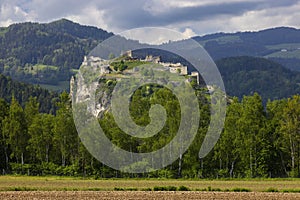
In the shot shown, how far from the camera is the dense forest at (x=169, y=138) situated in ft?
212

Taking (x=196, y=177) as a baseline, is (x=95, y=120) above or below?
above

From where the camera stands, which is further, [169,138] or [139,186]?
[169,138]

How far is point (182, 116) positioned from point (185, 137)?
273 centimetres

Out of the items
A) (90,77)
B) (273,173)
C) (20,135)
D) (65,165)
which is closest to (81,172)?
(65,165)

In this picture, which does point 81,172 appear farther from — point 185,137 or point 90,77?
point 90,77

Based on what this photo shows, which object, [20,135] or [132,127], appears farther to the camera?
[20,135]

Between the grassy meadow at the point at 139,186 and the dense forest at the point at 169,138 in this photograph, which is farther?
the dense forest at the point at 169,138

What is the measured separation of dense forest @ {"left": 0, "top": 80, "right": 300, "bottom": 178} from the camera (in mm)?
64688

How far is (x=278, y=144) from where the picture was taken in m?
67.1

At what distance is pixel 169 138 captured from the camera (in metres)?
64.1

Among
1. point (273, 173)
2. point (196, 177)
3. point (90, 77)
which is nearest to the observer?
point (196, 177)

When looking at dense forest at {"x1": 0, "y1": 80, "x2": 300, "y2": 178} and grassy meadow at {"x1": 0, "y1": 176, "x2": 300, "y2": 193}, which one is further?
dense forest at {"x1": 0, "y1": 80, "x2": 300, "y2": 178}

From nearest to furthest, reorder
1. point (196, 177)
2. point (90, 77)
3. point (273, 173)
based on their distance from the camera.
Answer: point (196, 177) < point (273, 173) < point (90, 77)

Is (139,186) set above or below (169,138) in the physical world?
below
